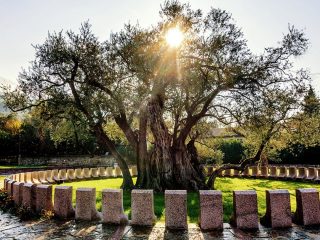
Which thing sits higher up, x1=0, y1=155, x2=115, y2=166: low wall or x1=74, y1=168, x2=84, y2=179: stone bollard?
x1=0, y1=155, x2=115, y2=166: low wall

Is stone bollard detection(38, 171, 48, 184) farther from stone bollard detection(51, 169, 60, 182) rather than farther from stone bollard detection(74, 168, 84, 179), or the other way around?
stone bollard detection(74, 168, 84, 179)

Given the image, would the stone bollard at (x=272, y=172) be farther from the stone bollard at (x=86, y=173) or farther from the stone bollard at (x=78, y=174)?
the stone bollard at (x=78, y=174)

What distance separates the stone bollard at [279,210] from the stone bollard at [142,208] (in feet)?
8.59

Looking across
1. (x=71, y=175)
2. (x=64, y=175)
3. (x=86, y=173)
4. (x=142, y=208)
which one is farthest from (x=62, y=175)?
(x=142, y=208)

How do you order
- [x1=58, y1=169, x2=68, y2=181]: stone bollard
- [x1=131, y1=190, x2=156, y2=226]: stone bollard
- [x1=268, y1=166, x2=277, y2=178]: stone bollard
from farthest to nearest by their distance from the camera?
1. [x1=268, y1=166, x2=277, y2=178]: stone bollard
2. [x1=58, y1=169, x2=68, y2=181]: stone bollard
3. [x1=131, y1=190, x2=156, y2=226]: stone bollard

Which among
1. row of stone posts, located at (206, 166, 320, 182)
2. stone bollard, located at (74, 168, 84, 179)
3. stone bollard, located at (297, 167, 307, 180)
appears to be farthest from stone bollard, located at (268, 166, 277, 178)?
stone bollard, located at (74, 168, 84, 179)

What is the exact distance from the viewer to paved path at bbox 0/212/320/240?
6.96 meters

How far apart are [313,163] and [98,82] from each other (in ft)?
81.6

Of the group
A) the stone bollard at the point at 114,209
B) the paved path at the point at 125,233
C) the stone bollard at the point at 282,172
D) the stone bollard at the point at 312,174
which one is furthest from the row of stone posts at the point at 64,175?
the stone bollard at the point at 312,174

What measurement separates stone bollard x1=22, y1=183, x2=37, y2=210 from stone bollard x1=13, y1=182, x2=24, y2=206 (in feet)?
1.50

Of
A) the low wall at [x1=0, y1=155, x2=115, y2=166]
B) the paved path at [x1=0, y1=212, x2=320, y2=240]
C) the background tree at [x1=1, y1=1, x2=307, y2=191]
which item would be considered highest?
the background tree at [x1=1, y1=1, x2=307, y2=191]

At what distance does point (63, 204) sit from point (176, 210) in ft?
9.87

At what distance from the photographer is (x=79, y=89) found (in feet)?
53.3

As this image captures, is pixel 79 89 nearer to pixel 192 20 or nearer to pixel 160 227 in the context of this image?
pixel 192 20
